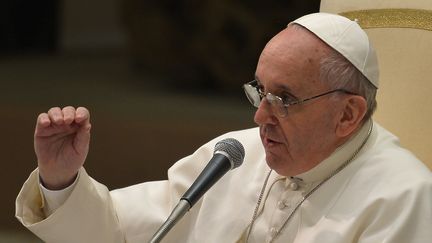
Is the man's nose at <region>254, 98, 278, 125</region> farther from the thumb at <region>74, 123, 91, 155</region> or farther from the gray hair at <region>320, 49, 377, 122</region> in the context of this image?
the thumb at <region>74, 123, 91, 155</region>

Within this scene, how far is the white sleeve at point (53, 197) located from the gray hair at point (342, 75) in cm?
84

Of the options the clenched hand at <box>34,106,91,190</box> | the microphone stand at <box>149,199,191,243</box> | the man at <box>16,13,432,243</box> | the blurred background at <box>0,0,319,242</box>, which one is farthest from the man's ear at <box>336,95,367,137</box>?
the blurred background at <box>0,0,319,242</box>

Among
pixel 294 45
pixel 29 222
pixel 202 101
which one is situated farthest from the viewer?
pixel 202 101

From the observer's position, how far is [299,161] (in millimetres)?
2756

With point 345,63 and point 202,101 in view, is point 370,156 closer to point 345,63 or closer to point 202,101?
point 345,63

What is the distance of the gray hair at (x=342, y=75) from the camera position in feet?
8.70

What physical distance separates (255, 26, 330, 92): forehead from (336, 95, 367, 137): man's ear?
0.12 meters

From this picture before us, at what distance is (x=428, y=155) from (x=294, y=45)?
784 mm

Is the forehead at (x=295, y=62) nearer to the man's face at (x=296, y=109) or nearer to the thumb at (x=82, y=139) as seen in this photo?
the man's face at (x=296, y=109)

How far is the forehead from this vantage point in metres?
2.64

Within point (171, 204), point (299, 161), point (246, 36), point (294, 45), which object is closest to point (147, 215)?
point (171, 204)

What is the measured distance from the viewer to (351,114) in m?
2.71

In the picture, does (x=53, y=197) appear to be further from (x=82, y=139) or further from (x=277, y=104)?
(x=277, y=104)

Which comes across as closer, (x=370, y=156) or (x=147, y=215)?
(x=370, y=156)
